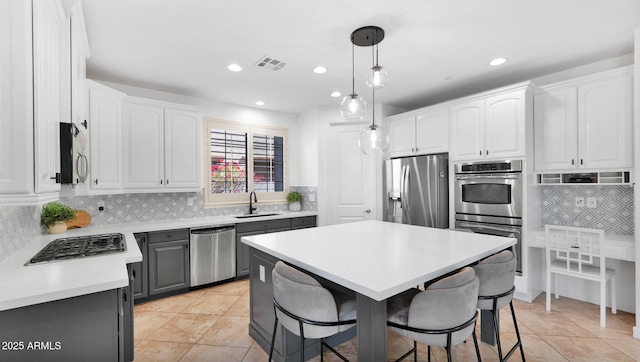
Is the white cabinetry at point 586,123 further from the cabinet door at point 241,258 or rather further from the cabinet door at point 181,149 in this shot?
the cabinet door at point 181,149

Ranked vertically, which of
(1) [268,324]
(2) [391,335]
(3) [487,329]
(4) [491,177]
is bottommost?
(2) [391,335]

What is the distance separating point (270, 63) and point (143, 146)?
1840mm

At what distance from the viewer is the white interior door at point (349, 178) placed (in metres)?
4.60

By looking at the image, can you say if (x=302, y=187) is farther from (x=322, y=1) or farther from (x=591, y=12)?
(x=591, y=12)

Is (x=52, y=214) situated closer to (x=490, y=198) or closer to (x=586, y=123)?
(x=490, y=198)

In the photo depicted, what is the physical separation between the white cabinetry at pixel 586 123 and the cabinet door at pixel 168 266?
4277 mm

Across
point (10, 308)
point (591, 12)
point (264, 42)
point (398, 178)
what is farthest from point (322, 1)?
point (398, 178)

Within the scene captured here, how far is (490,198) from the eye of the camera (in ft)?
Answer: 11.3

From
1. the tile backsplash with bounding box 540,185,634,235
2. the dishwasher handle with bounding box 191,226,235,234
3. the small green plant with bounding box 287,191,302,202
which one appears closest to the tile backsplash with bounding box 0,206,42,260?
the dishwasher handle with bounding box 191,226,235,234

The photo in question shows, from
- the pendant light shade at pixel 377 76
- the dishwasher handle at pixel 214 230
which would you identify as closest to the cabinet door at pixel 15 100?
the pendant light shade at pixel 377 76

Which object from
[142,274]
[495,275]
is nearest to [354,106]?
[495,275]

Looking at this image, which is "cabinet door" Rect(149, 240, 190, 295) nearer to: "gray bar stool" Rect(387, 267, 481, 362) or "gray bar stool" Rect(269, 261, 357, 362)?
"gray bar stool" Rect(269, 261, 357, 362)

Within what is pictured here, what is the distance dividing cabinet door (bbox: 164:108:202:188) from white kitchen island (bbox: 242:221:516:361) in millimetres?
1955

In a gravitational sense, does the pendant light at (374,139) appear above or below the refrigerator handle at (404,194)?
above
